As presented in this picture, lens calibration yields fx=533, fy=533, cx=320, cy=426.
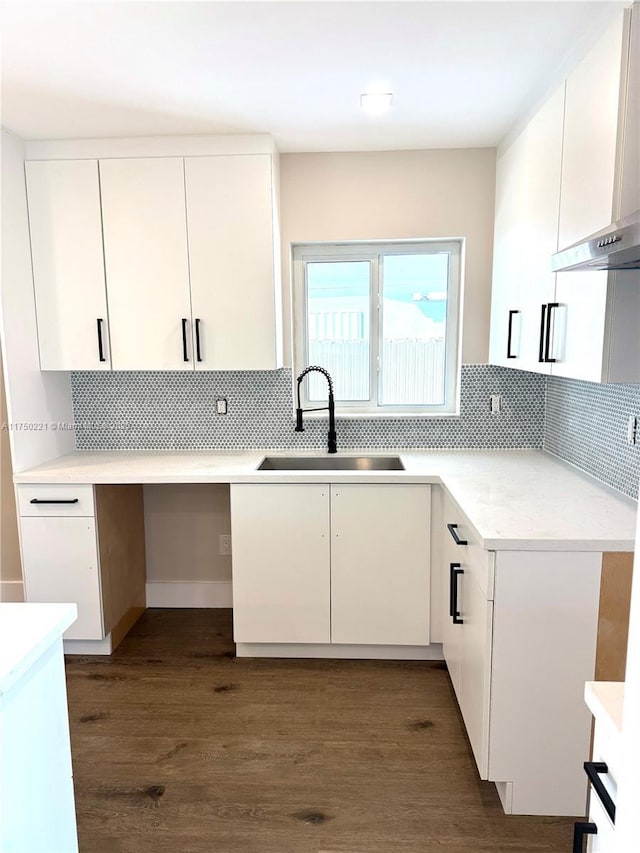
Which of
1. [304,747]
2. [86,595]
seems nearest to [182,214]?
[86,595]

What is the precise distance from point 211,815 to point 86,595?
123 cm

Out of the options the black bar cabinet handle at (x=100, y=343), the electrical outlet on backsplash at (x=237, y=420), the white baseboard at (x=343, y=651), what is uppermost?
the black bar cabinet handle at (x=100, y=343)

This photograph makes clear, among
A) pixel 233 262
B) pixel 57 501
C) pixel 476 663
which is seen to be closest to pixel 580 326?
pixel 476 663

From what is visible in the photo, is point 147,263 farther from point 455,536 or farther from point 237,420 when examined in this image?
point 455,536

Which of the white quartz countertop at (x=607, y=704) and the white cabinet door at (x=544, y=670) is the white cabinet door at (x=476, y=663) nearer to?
the white cabinet door at (x=544, y=670)

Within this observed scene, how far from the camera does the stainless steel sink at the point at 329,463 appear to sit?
289cm

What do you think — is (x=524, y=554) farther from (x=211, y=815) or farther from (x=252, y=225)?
(x=252, y=225)

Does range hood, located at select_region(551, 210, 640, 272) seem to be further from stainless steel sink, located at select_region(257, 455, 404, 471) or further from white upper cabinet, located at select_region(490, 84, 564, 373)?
stainless steel sink, located at select_region(257, 455, 404, 471)

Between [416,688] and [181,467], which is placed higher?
[181,467]

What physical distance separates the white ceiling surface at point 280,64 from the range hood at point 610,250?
31.2 inches

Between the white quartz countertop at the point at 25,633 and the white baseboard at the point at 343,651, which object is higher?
the white quartz countertop at the point at 25,633

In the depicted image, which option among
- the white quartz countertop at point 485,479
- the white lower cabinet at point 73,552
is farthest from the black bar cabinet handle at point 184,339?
the white lower cabinet at point 73,552

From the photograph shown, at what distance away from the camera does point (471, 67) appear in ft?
6.34

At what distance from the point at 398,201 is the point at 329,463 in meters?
1.45
